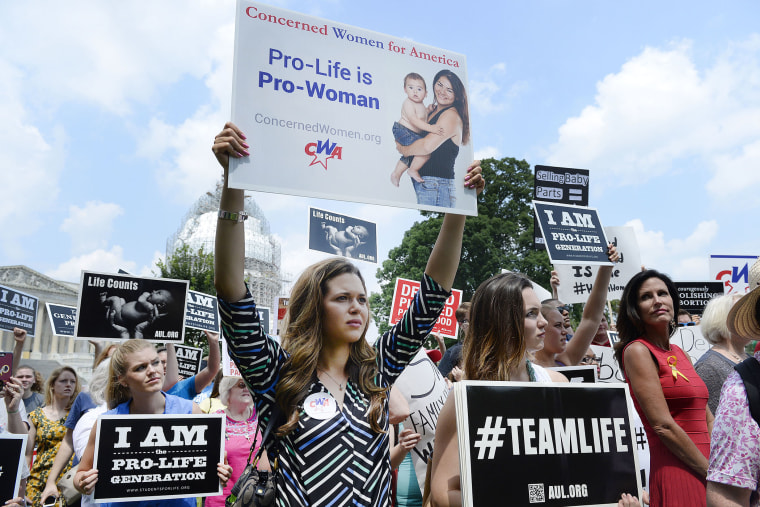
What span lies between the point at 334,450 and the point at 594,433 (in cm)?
111

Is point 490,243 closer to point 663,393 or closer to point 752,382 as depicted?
point 663,393

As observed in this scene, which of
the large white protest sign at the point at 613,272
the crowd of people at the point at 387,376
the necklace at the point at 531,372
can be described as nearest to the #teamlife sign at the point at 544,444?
the crowd of people at the point at 387,376

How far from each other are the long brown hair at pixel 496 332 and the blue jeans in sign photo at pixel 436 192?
55 centimetres

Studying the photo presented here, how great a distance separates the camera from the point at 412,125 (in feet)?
10.2

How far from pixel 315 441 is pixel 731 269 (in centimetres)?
974

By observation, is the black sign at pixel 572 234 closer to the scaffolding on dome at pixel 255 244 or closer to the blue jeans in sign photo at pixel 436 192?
the blue jeans in sign photo at pixel 436 192

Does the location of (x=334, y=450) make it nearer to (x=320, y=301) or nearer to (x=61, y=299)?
(x=320, y=301)

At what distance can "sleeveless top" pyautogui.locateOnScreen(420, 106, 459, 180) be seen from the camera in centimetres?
305

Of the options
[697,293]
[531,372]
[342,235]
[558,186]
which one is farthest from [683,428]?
[697,293]

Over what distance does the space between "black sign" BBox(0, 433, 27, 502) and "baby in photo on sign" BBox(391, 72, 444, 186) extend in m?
3.33

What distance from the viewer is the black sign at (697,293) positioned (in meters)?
9.45

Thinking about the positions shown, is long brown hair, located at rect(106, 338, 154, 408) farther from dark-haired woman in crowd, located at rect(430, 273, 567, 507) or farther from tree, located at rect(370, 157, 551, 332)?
tree, located at rect(370, 157, 551, 332)

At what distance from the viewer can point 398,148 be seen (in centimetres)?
304

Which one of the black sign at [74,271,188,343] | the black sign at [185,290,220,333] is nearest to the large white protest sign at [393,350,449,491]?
the black sign at [74,271,188,343]
